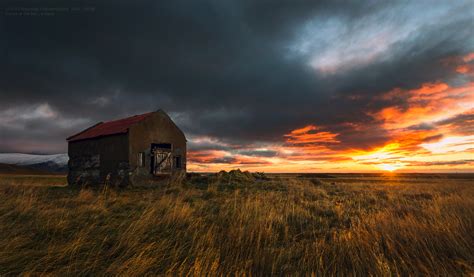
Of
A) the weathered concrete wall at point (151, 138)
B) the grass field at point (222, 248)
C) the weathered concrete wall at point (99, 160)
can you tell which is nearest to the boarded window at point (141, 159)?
the weathered concrete wall at point (151, 138)

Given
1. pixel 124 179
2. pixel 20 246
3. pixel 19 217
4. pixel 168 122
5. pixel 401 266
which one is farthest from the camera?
pixel 168 122

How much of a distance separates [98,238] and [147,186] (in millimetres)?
13270

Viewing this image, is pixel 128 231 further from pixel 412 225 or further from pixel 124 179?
pixel 124 179

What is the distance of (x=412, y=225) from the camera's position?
14.9ft

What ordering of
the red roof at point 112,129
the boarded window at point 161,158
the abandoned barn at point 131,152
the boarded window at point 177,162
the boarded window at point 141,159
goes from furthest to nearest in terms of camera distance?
the boarded window at point 177,162 < the boarded window at point 161,158 < the red roof at point 112,129 < the boarded window at point 141,159 < the abandoned barn at point 131,152

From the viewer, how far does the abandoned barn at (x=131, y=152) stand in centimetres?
1698

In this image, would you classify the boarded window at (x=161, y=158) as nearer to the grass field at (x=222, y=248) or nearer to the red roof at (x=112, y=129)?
the red roof at (x=112, y=129)

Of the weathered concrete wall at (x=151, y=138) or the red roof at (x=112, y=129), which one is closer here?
the weathered concrete wall at (x=151, y=138)

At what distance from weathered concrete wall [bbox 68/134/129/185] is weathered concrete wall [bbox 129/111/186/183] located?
503 millimetres

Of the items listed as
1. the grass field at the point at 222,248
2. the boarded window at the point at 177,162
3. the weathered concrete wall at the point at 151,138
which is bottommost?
the grass field at the point at 222,248

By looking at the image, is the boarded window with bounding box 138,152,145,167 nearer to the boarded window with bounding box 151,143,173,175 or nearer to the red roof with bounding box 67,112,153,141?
the boarded window with bounding box 151,143,173,175

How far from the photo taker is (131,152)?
16.9 meters

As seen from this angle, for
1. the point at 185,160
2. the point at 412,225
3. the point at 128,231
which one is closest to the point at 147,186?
the point at 185,160

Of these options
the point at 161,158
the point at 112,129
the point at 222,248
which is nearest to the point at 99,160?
the point at 112,129
